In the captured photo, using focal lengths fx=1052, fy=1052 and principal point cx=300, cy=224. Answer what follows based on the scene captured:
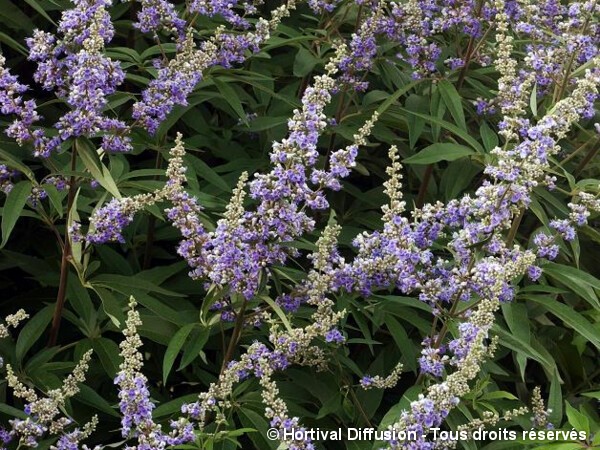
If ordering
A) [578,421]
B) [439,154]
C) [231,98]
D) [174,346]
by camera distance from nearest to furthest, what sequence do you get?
1. [174,346]
2. [578,421]
3. [439,154]
4. [231,98]

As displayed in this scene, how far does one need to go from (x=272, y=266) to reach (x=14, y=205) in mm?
1141

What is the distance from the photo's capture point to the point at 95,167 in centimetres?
446

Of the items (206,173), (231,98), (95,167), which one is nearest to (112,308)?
(95,167)

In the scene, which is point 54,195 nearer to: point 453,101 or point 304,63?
point 304,63

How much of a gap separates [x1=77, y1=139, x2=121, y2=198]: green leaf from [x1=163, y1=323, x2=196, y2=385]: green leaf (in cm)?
65

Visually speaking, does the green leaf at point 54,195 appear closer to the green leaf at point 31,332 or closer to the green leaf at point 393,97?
the green leaf at point 31,332

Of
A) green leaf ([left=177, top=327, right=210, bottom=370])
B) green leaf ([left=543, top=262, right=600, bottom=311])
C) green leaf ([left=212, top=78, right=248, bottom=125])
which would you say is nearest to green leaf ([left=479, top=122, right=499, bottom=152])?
green leaf ([left=543, top=262, right=600, bottom=311])

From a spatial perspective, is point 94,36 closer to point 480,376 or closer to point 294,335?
point 294,335

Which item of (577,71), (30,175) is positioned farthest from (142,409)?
(577,71)

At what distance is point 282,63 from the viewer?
7062 mm

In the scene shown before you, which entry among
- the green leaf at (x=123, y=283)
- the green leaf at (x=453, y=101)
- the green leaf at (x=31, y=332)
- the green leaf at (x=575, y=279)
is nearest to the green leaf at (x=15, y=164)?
the green leaf at (x=123, y=283)

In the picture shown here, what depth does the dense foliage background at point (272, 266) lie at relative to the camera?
15.7ft

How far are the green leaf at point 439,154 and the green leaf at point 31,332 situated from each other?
1967mm

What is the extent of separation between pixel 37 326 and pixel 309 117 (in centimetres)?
178
